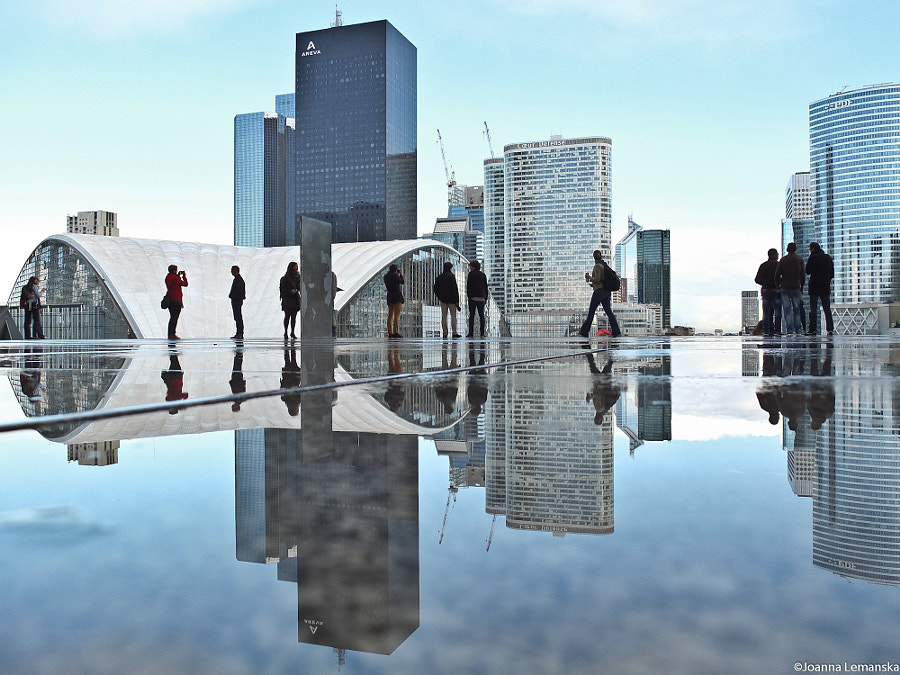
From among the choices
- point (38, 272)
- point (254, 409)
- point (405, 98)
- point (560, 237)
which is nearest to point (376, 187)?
point (405, 98)

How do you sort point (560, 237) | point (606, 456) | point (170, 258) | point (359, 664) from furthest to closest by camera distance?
point (560, 237) < point (170, 258) < point (606, 456) < point (359, 664)

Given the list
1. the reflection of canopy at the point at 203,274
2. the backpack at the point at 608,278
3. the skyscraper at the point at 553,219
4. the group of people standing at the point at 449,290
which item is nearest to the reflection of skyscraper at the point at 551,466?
the backpack at the point at 608,278

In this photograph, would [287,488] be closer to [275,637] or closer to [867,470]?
[275,637]

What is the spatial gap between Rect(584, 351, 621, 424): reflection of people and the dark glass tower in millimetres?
158929

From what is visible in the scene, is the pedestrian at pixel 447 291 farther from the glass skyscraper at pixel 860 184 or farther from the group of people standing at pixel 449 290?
the glass skyscraper at pixel 860 184

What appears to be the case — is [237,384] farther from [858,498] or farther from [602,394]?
[858,498]

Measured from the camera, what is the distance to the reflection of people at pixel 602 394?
2.24 meters

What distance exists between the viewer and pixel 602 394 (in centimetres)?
285

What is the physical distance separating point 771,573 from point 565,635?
0.30m

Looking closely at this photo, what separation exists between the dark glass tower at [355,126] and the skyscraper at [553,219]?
3434 centimetres

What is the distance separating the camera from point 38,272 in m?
47.6

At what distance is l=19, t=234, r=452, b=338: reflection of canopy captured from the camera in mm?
42125
